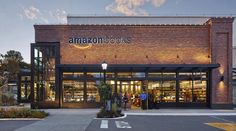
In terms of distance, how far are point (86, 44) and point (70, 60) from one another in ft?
6.69

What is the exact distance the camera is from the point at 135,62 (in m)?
33.3

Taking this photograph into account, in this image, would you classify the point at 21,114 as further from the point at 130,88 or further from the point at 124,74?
the point at 130,88

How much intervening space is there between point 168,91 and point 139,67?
354 cm

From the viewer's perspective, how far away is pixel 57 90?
3238cm

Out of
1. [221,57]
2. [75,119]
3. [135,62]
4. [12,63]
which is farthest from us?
[12,63]

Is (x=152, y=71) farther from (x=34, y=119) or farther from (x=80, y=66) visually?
(x=34, y=119)

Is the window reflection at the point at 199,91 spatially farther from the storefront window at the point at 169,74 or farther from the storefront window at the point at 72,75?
the storefront window at the point at 72,75

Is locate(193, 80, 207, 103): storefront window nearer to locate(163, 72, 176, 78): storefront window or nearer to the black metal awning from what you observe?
the black metal awning

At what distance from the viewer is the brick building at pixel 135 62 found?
107ft

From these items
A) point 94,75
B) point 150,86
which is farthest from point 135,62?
point 94,75

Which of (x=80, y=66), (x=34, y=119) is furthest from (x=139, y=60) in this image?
(x=34, y=119)

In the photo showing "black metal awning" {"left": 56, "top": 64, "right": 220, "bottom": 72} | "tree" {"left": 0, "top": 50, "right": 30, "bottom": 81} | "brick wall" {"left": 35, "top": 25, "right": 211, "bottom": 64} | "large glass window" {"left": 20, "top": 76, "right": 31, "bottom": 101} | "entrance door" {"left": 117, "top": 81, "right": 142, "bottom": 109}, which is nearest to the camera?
"black metal awning" {"left": 56, "top": 64, "right": 220, "bottom": 72}

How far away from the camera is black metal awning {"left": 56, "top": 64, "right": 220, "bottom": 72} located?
31300 millimetres

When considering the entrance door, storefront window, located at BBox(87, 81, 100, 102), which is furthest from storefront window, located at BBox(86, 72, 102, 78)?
the entrance door
